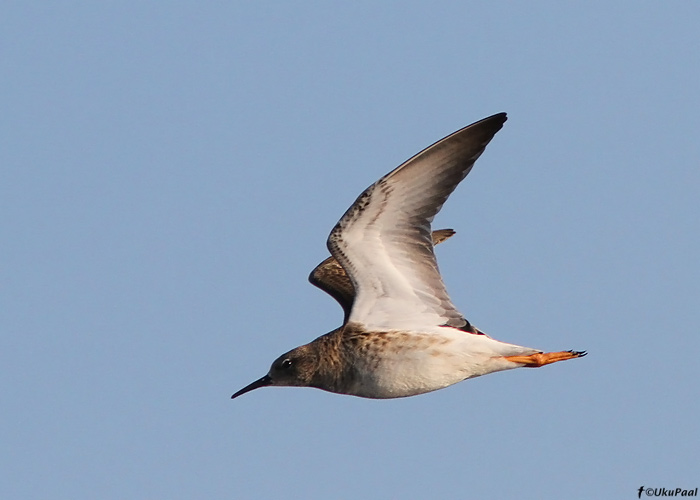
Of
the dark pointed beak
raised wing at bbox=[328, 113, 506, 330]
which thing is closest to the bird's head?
the dark pointed beak

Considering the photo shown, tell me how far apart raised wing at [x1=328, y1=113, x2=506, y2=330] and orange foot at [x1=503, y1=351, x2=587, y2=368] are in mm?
698

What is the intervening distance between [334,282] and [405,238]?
2.47m

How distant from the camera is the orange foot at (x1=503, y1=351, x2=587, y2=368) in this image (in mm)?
14102

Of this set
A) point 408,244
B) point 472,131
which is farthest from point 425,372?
point 472,131

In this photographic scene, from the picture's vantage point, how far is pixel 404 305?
14.0 metres

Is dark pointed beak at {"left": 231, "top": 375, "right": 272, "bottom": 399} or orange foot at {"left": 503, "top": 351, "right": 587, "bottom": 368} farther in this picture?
dark pointed beak at {"left": 231, "top": 375, "right": 272, "bottom": 399}

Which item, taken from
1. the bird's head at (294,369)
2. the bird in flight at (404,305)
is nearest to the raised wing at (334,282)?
the bird's head at (294,369)

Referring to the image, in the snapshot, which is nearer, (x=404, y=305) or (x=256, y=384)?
(x=404, y=305)

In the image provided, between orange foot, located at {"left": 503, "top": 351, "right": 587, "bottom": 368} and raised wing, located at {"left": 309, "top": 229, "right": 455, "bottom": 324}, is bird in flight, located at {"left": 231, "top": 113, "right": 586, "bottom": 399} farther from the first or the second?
raised wing, located at {"left": 309, "top": 229, "right": 455, "bottom": 324}

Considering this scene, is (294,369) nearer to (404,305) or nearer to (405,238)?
(404,305)

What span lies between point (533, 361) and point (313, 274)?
10.8 feet

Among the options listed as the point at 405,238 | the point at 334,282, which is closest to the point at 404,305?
the point at 405,238

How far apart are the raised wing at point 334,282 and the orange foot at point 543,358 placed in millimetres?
2192

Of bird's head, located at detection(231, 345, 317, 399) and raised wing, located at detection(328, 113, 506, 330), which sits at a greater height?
raised wing, located at detection(328, 113, 506, 330)
